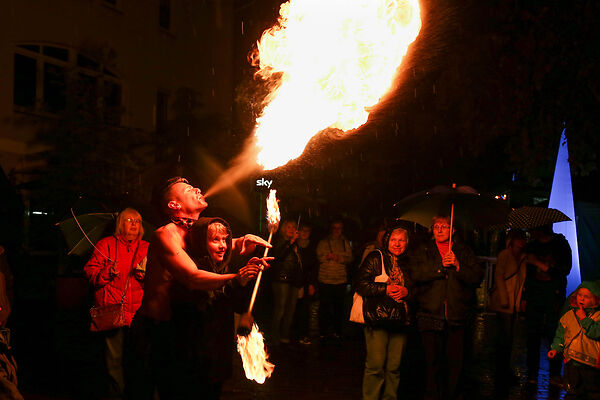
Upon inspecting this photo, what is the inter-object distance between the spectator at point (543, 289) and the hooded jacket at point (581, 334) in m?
1.65

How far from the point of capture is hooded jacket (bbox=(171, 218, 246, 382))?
420cm

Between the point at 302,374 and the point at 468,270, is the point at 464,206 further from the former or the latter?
the point at 302,374

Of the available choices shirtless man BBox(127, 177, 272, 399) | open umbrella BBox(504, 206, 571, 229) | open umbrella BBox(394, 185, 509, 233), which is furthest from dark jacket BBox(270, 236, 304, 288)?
shirtless man BBox(127, 177, 272, 399)

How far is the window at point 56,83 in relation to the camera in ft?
45.8

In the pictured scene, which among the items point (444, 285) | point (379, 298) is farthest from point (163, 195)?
point (444, 285)

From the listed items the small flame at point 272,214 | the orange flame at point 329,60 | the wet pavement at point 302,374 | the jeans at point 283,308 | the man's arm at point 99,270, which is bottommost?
the wet pavement at point 302,374

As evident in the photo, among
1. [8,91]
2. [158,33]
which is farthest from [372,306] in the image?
[158,33]

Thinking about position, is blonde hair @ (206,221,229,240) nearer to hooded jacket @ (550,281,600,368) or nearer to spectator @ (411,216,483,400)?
spectator @ (411,216,483,400)

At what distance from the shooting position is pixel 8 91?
14.5 meters

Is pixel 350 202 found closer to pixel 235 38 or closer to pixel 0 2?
pixel 235 38

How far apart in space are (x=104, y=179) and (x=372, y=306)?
939cm

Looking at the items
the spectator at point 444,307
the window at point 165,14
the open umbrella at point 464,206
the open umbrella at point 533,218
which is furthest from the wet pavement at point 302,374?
the window at point 165,14

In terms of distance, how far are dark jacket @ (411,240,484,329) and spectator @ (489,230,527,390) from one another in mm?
1682

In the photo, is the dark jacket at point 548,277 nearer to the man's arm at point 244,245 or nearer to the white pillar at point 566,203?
the white pillar at point 566,203
